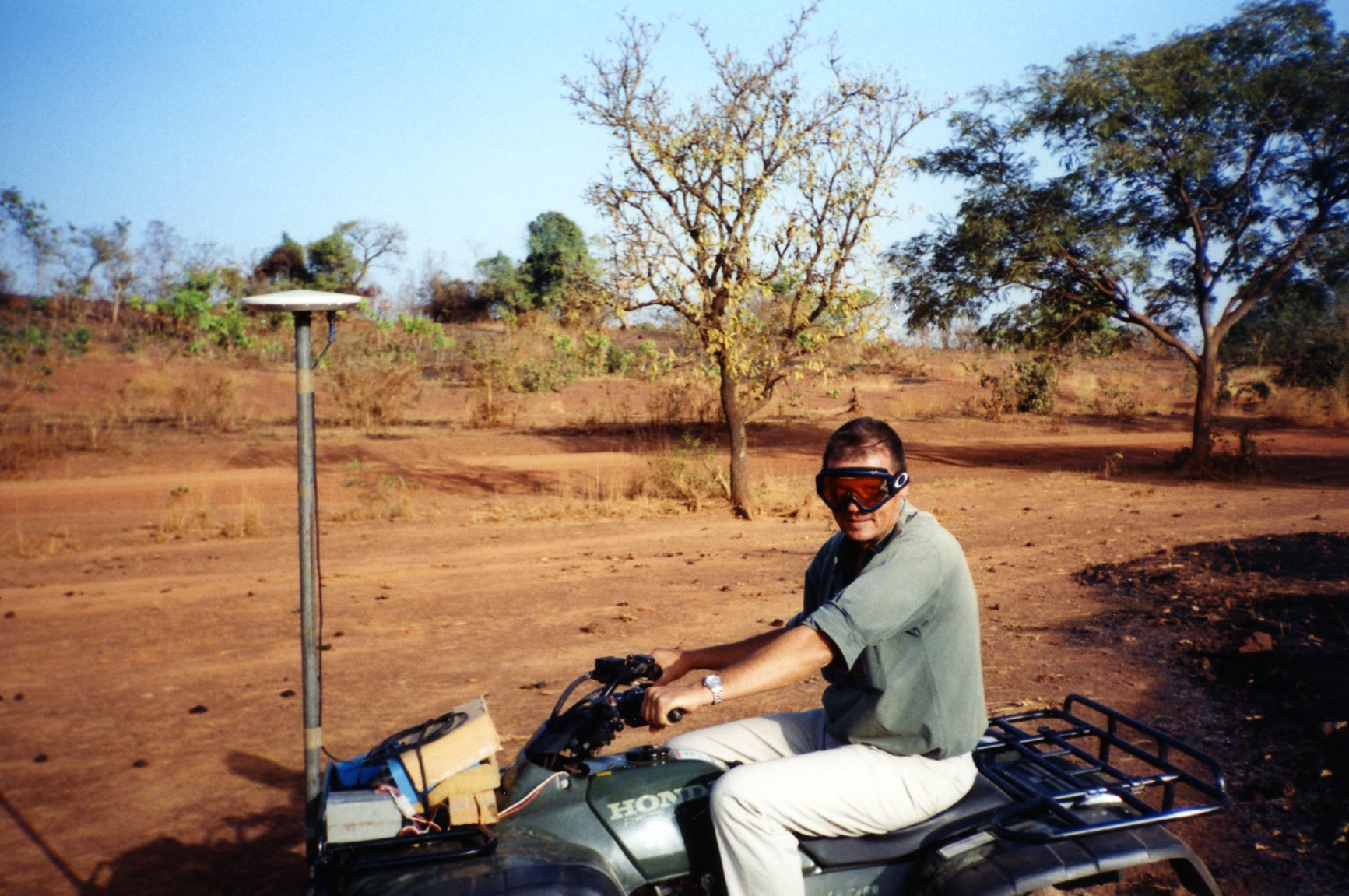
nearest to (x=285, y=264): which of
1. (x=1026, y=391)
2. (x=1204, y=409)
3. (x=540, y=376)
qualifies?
(x=540, y=376)

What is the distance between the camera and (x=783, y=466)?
1917cm

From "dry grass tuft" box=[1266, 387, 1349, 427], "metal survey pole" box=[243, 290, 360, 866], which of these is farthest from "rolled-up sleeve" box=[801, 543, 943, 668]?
"dry grass tuft" box=[1266, 387, 1349, 427]

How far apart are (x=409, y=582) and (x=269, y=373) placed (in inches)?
748

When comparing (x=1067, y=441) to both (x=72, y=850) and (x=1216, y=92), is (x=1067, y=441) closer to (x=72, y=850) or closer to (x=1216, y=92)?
(x=1216, y=92)

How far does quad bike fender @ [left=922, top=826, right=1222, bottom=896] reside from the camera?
2.68 meters

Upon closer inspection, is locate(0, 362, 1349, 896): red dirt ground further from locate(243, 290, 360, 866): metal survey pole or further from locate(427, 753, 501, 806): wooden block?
locate(427, 753, 501, 806): wooden block

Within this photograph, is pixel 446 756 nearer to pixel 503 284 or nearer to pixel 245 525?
pixel 245 525

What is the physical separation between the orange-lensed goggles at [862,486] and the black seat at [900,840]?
0.87 m

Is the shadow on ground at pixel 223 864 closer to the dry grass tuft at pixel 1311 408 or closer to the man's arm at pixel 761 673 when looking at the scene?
the man's arm at pixel 761 673

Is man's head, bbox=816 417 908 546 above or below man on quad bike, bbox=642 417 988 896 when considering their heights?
above

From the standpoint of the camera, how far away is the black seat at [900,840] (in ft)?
9.23

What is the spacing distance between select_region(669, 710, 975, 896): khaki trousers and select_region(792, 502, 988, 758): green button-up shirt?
70mm

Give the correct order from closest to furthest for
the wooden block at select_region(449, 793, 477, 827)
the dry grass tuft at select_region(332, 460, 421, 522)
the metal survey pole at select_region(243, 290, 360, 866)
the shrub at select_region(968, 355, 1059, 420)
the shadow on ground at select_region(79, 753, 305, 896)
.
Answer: the wooden block at select_region(449, 793, 477, 827), the metal survey pole at select_region(243, 290, 360, 866), the shadow on ground at select_region(79, 753, 305, 896), the dry grass tuft at select_region(332, 460, 421, 522), the shrub at select_region(968, 355, 1059, 420)

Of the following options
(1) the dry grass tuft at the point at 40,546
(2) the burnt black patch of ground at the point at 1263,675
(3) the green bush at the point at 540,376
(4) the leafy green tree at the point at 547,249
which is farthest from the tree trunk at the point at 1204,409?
(4) the leafy green tree at the point at 547,249
